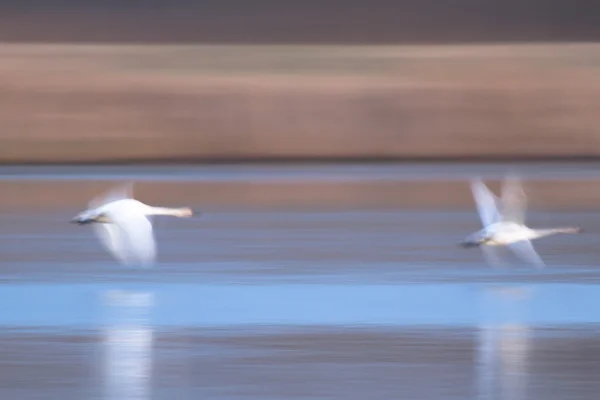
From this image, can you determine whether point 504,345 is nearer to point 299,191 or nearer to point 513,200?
point 513,200

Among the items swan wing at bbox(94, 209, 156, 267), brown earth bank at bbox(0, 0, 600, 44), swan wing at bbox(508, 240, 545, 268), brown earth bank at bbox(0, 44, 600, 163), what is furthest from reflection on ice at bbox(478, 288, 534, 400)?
brown earth bank at bbox(0, 0, 600, 44)

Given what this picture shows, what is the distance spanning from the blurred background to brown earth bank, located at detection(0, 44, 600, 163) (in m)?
0.03

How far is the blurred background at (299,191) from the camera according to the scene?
24.4 ft

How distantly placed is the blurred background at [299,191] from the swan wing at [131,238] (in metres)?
0.19

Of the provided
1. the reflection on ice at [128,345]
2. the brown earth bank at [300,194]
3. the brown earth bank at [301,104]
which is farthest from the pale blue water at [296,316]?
the brown earth bank at [301,104]

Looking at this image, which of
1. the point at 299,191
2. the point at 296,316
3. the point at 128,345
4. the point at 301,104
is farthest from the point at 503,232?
the point at 301,104

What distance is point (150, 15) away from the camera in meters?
24.1

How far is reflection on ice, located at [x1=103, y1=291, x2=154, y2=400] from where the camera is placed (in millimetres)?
6789

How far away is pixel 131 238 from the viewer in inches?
Result: 436

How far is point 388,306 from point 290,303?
1.72ft

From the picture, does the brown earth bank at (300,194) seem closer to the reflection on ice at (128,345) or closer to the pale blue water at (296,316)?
the pale blue water at (296,316)

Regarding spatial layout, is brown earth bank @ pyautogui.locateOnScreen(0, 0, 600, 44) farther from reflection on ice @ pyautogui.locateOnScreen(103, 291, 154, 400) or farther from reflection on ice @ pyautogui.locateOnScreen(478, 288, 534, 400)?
reflection on ice @ pyautogui.locateOnScreen(103, 291, 154, 400)

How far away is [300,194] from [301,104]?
5.92 meters

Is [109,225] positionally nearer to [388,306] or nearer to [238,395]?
[388,306]
